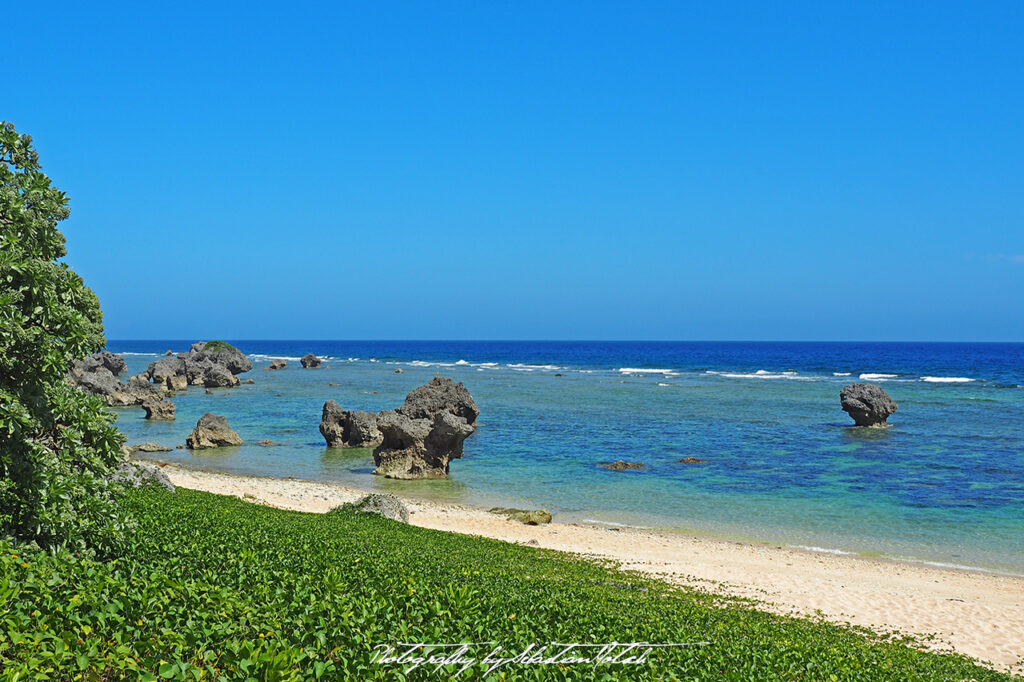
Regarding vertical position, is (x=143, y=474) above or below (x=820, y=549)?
above

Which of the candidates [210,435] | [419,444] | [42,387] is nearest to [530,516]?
[419,444]

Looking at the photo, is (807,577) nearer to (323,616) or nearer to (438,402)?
(323,616)

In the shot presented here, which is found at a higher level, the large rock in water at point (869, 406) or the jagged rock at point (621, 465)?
the large rock in water at point (869, 406)

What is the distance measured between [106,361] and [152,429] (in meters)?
45.8

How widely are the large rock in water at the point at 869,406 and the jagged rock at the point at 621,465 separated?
2506 centimetres

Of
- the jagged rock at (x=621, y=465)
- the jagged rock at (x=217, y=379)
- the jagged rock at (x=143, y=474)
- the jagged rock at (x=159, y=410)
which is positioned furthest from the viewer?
the jagged rock at (x=217, y=379)

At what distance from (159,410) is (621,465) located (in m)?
40.7

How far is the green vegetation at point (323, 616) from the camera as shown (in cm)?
712

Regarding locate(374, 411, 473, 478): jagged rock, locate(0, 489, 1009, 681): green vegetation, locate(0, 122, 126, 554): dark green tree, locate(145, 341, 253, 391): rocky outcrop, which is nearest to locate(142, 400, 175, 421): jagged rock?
locate(145, 341, 253, 391): rocky outcrop

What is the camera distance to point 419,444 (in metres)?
41.4

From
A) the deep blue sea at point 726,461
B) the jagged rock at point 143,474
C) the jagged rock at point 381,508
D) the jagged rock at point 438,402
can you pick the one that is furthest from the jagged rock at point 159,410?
the jagged rock at point 381,508

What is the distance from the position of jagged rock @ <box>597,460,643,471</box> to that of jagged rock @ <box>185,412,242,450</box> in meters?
24.7

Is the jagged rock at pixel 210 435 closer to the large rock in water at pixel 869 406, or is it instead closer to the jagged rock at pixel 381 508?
the jagged rock at pixel 381 508

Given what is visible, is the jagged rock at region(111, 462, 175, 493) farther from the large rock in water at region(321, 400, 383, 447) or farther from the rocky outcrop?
the rocky outcrop
